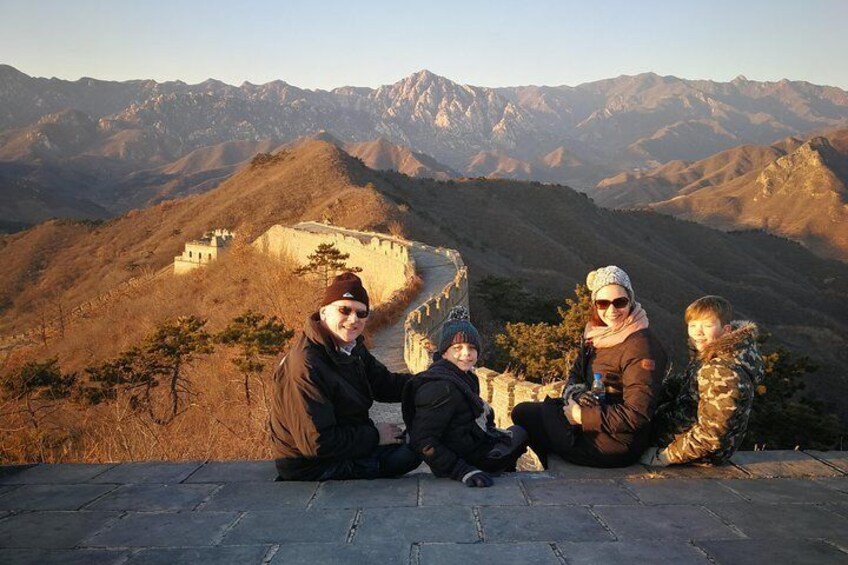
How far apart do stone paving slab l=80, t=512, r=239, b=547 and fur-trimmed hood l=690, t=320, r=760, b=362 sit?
282 cm

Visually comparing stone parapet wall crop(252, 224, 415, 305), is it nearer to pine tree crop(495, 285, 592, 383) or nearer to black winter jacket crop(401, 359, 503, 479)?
pine tree crop(495, 285, 592, 383)

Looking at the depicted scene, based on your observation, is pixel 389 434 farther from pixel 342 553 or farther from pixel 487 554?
pixel 487 554

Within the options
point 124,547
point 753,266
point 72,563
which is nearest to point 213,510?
point 124,547

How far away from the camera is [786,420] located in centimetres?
1423

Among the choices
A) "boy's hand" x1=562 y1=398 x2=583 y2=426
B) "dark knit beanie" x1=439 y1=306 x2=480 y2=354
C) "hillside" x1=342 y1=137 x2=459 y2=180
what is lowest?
"boy's hand" x1=562 y1=398 x2=583 y2=426

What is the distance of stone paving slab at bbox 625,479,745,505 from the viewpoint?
3570 mm

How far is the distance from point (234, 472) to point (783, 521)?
308 cm

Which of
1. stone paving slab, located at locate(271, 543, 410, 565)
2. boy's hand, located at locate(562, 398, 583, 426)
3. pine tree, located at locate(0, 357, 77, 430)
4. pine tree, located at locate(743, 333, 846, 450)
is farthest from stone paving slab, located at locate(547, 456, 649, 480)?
pine tree, located at locate(0, 357, 77, 430)

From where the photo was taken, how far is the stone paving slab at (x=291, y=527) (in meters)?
3.13

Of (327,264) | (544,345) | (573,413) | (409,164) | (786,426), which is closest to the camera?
(573,413)

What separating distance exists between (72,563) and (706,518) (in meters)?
3.01

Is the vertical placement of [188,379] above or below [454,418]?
below

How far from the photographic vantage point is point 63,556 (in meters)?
2.99

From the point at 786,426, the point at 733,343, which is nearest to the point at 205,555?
the point at 733,343
